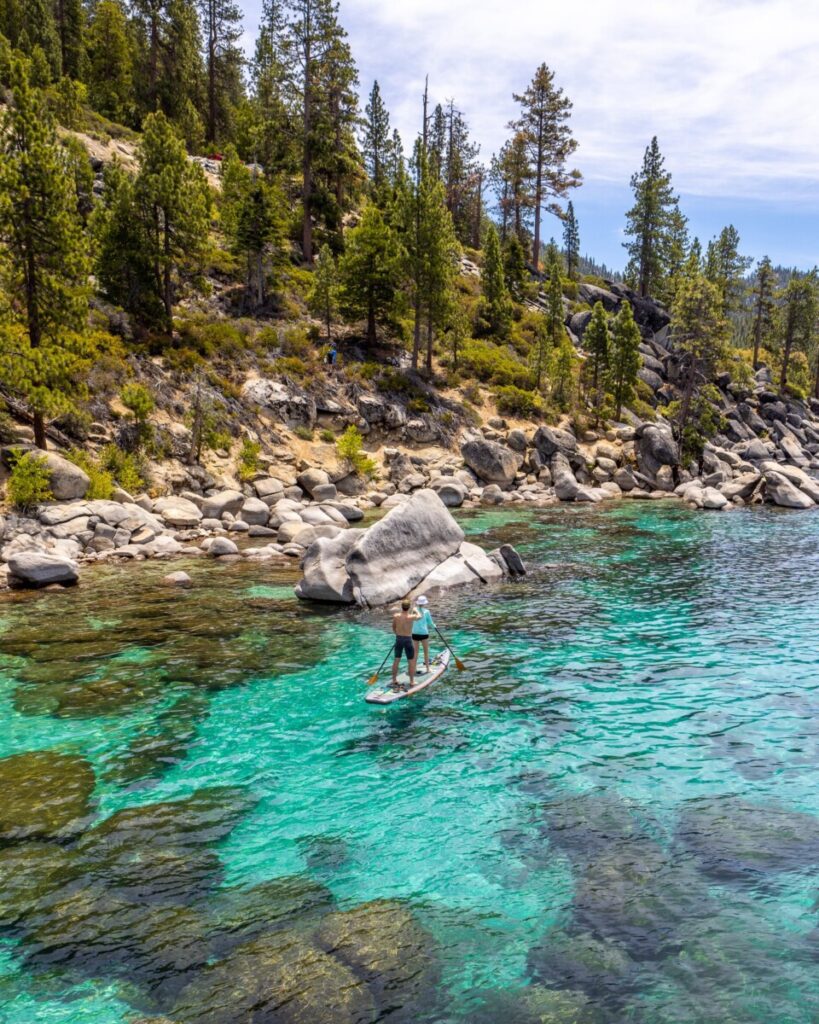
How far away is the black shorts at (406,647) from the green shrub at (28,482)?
17.7m

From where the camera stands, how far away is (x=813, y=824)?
351 inches

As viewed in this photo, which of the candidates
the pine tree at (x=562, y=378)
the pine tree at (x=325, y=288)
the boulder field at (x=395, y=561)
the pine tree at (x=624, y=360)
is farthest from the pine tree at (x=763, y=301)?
the boulder field at (x=395, y=561)

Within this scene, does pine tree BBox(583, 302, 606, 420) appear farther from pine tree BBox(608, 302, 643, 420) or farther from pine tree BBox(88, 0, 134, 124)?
pine tree BBox(88, 0, 134, 124)

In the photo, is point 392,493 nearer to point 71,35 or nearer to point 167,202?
point 167,202

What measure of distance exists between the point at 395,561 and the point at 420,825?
462 inches

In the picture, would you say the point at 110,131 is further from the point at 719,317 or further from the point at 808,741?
the point at 808,741

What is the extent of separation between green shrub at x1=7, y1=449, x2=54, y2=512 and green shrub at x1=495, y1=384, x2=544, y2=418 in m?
33.3

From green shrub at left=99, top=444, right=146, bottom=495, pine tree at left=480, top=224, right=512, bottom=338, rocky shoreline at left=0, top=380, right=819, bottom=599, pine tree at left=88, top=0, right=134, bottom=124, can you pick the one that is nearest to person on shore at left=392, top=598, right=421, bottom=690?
rocky shoreline at left=0, top=380, right=819, bottom=599

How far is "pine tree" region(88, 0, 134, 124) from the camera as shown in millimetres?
67312

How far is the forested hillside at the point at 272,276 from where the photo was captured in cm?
2869

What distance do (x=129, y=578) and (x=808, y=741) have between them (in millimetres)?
19011

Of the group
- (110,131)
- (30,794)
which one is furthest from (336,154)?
(30,794)

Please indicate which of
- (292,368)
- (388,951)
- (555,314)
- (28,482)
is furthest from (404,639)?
(555,314)

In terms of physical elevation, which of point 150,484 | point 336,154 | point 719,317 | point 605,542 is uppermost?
point 336,154
